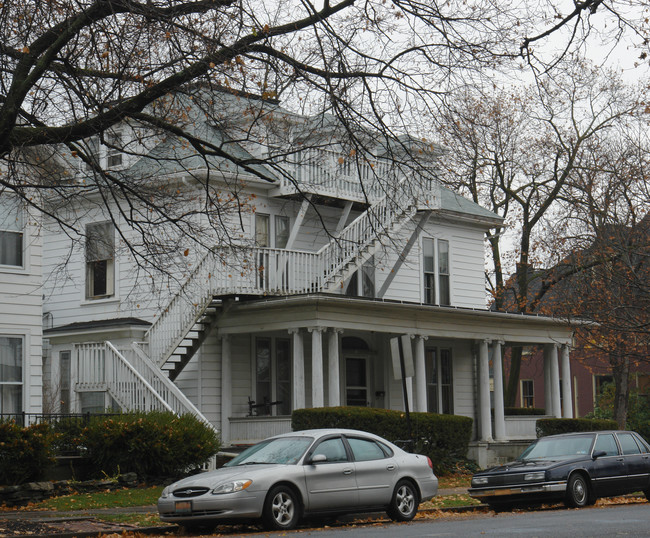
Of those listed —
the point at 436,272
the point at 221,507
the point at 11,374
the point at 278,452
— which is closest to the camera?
the point at 221,507

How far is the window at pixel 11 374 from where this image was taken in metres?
22.0

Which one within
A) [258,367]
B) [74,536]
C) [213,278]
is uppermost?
[213,278]

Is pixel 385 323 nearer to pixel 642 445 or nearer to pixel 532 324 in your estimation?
pixel 532 324

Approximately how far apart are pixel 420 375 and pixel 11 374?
11.2 m

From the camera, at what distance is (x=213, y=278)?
80.8 ft

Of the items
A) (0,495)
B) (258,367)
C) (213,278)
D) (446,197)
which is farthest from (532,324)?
(0,495)

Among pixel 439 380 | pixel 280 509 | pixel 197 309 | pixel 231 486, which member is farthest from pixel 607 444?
pixel 439 380

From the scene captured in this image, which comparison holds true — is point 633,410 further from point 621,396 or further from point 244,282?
point 244,282

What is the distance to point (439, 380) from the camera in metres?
32.3

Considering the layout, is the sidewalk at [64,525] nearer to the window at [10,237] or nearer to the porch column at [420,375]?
the window at [10,237]

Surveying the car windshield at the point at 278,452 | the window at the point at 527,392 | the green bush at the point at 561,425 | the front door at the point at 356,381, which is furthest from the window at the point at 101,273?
the window at the point at 527,392

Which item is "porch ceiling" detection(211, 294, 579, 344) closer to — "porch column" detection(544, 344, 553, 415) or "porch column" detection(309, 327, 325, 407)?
"porch column" detection(309, 327, 325, 407)

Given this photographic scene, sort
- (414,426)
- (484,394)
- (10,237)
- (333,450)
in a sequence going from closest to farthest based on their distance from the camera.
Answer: (333,450), (10,237), (414,426), (484,394)

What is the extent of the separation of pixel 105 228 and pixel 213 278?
5.01m
